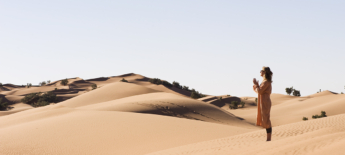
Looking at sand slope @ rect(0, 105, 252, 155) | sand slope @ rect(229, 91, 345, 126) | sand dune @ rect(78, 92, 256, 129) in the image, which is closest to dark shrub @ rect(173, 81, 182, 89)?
sand slope @ rect(229, 91, 345, 126)

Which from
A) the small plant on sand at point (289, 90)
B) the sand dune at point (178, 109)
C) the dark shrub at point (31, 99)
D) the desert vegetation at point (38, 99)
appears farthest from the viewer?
the small plant on sand at point (289, 90)

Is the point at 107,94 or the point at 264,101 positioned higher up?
the point at 107,94

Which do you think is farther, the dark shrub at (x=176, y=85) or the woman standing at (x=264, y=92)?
the dark shrub at (x=176, y=85)

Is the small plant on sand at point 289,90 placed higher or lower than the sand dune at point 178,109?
higher

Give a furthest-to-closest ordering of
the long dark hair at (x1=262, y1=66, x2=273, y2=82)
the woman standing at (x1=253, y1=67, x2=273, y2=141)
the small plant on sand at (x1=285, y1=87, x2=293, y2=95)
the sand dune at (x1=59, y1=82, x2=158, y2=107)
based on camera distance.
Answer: the small plant on sand at (x1=285, y1=87, x2=293, y2=95) → the sand dune at (x1=59, y1=82, x2=158, y2=107) → the long dark hair at (x1=262, y1=66, x2=273, y2=82) → the woman standing at (x1=253, y1=67, x2=273, y2=141)

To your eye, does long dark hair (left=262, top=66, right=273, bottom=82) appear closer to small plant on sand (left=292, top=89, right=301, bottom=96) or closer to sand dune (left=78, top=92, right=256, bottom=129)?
sand dune (left=78, top=92, right=256, bottom=129)

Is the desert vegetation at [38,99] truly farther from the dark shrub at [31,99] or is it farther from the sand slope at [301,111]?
the sand slope at [301,111]

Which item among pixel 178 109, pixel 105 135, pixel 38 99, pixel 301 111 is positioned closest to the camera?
pixel 105 135

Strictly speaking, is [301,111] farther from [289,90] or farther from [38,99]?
[38,99]

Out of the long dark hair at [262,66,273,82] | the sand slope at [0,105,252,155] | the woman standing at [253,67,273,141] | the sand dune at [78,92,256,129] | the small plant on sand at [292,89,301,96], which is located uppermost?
the small plant on sand at [292,89,301,96]

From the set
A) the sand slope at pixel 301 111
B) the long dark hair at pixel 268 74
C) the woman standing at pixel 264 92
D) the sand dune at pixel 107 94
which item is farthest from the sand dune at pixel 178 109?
the long dark hair at pixel 268 74

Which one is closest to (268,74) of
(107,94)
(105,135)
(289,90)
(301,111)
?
(105,135)

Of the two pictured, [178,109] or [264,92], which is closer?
[264,92]

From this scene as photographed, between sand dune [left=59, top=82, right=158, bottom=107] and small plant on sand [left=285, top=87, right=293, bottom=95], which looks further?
small plant on sand [left=285, top=87, right=293, bottom=95]
